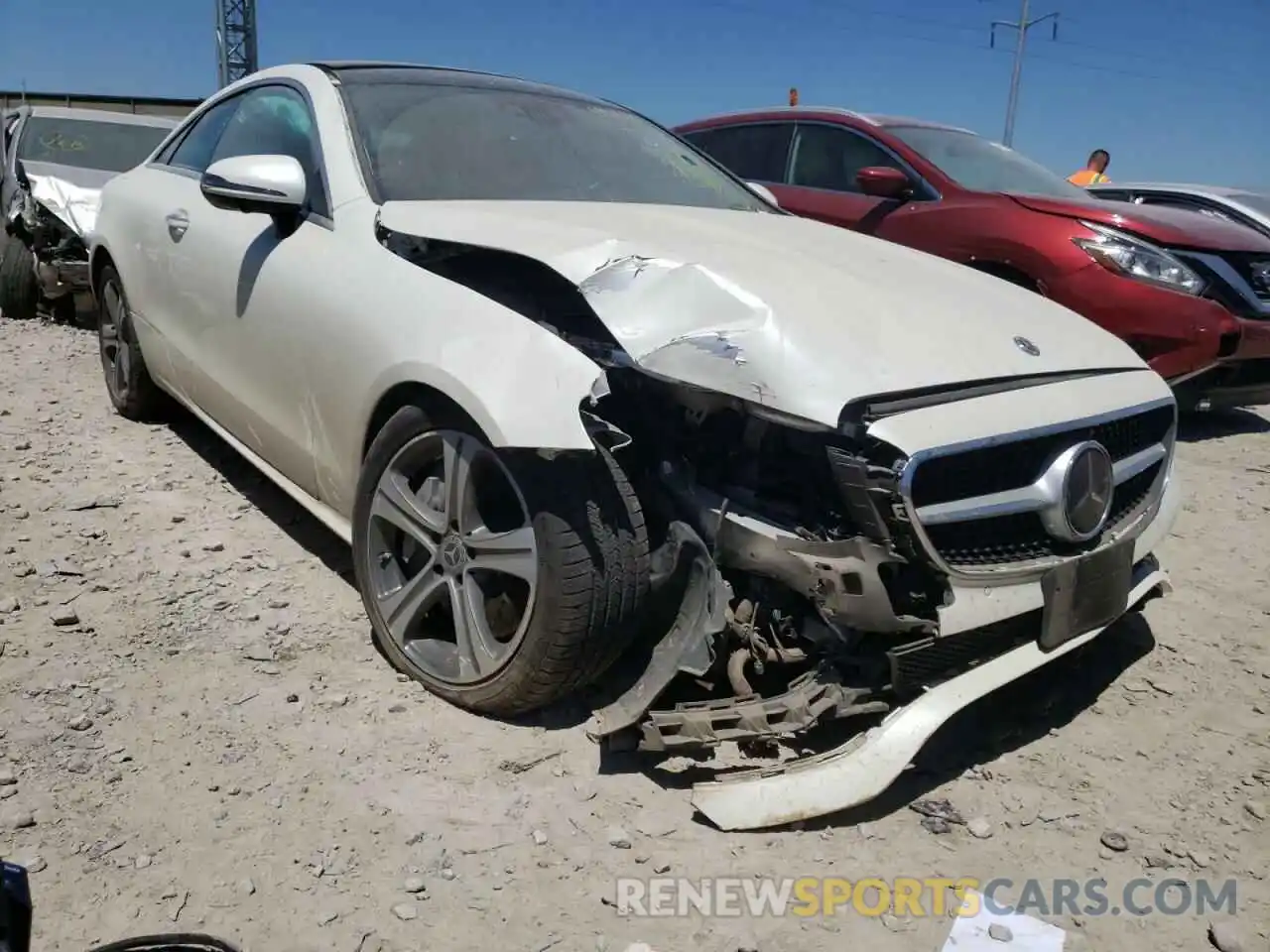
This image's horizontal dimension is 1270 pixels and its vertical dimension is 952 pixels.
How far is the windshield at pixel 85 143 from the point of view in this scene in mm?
8102

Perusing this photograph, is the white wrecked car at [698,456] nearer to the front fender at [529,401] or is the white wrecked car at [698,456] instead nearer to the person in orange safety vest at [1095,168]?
the front fender at [529,401]

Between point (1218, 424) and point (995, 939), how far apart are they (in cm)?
503

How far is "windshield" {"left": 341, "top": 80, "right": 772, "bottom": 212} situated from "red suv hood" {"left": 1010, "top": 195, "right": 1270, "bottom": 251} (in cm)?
223

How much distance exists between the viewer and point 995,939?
200 centimetres

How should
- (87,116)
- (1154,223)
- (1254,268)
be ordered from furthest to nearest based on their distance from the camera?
(87,116)
(1254,268)
(1154,223)

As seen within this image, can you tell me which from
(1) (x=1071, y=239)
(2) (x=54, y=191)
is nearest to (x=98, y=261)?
(2) (x=54, y=191)

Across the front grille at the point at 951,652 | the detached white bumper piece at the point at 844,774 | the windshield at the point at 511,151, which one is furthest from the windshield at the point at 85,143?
the front grille at the point at 951,652

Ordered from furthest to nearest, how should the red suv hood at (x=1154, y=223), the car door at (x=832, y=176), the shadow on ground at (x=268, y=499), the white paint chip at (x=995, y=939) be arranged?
the car door at (x=832, y=176) → the red suv hood at (x=1154, y=223) → the shadow on ground at (x=268, y=499) → the white paint chip at (x=995, y=939)

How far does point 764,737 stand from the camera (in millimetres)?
2293

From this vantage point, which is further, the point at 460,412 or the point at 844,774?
the point at 460,412


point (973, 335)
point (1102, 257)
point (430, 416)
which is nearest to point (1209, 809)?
point (973, 335)

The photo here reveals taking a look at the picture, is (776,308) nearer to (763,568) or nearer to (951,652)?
(763,568)

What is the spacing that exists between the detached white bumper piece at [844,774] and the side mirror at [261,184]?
1992 mm

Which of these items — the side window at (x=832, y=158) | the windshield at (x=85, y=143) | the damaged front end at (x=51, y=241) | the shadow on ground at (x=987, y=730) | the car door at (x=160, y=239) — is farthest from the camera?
the windshield at (x=85, y=143)
